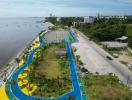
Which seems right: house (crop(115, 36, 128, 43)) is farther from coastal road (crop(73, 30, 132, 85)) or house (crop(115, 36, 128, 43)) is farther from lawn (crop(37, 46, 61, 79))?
lawn (crop(37, 46, 61, 79))

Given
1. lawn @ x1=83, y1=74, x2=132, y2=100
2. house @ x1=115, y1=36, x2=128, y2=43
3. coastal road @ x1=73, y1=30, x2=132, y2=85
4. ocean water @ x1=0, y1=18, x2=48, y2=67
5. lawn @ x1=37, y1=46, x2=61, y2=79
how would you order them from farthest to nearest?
1. house @ x1=115, y1=36, x2=128, y2=43
2. ocean water @ x1=0, y1=18, x2=48, y2=67
3. lawn @ x1=37, y1=46, x2=61, y2=79
4. coastal road @ x1=73, y1=30, x2=132, y2=85
5. lawn @ x1=83, y1=74, x2=132, y2=100

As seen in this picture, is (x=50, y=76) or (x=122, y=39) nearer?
(x=50, y=76)

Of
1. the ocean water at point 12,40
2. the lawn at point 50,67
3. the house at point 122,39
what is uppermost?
the house at point 122,39

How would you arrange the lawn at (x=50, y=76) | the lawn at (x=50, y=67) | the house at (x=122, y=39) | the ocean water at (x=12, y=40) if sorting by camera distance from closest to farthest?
1. the lawn at (x=50, y=76)
2. the lawn at (x=50, y=67)
3. the ocean water at (x=12, y=40)
4. the house at (x=122, y=39)

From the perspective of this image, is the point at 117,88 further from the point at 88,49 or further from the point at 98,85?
the point at 88,49

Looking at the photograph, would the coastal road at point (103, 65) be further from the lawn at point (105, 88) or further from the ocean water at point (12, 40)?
the ocean water at point (12, 40)

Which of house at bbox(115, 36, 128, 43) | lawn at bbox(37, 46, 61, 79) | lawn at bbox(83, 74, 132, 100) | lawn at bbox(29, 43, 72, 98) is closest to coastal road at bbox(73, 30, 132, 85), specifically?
lawn at bbox(83, 74, 132, 100)

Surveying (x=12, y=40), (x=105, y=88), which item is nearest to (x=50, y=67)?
(x=105, y=88)

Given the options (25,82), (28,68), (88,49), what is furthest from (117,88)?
(88,49)

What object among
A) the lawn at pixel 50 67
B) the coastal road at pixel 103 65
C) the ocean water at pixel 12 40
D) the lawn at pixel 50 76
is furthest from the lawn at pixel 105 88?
the ocean water at pixel 12 40

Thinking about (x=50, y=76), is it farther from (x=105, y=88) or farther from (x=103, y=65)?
(x=103, y=65)
